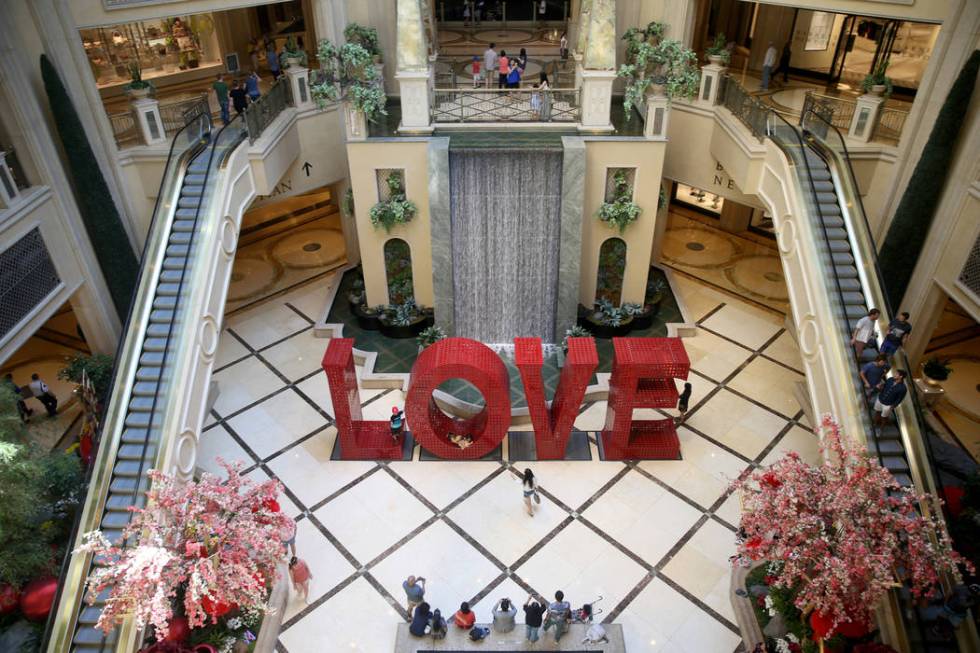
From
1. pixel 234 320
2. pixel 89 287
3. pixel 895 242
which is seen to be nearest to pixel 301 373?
pixel 234 320

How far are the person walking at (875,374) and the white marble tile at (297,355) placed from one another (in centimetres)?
1122

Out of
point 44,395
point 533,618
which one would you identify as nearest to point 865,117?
point 533,618

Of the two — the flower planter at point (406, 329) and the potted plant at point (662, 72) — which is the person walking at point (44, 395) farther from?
the potted plant at point (662, 72)

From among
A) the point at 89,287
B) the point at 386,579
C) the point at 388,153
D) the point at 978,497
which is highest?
the point at 388,153

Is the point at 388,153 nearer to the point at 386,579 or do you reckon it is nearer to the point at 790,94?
the point at 386,579

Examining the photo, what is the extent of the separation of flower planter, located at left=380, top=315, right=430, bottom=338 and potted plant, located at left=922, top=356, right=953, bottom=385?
11298 millimetres

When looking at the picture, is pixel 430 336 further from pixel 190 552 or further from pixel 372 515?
pixel 190 552

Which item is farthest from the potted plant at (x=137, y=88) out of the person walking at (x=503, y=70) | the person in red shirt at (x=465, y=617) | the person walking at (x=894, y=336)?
the person walking at (x=894, y=336)

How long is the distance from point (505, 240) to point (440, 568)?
7478mm

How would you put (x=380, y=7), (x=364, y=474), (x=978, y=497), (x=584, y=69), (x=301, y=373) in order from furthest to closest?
(x=380, y=7)
(x=301, y=373)
(x=584, y=69)
(x=364, y=474)
(x=978, y=497)

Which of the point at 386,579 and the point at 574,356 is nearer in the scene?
the point at 386,579

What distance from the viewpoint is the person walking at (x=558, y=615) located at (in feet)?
31.5

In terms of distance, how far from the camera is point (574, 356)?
12203 mm

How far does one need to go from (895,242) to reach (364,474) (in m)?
11.3
